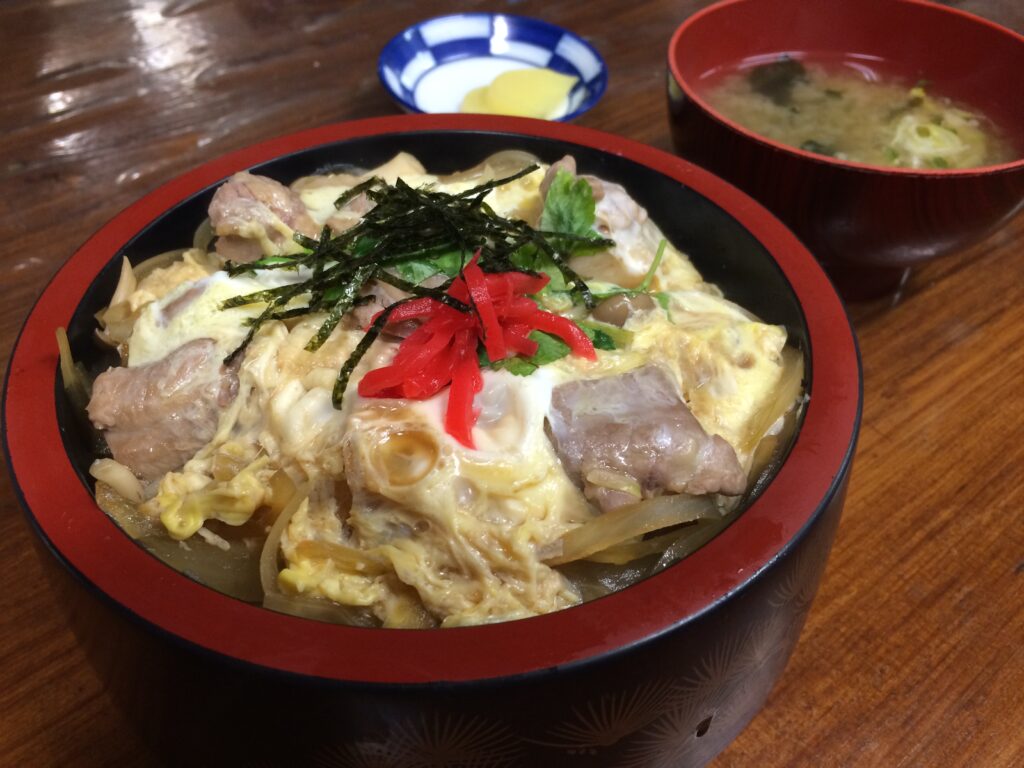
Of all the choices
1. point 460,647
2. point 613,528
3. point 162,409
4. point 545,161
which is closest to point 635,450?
point 613,528

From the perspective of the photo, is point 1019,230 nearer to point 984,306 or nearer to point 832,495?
point 984,306

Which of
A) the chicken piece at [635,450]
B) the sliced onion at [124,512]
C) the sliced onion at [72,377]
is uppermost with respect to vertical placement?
the sliced onion at [72,377]

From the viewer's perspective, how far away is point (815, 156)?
205cm

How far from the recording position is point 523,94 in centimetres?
296

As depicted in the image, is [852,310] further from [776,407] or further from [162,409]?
[162,409]

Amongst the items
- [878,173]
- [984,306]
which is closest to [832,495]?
[878,173]

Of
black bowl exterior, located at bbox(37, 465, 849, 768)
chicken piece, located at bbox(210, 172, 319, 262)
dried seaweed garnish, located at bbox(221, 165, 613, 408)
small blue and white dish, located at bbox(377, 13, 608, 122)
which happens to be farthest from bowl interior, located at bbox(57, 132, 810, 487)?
small blue and white dish, located at bbox(377, 13, 608, 122)

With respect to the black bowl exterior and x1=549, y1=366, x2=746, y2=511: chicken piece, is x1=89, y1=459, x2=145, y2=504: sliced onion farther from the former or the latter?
x1=549, y1=366, x2=746, y2=511: chicken piece

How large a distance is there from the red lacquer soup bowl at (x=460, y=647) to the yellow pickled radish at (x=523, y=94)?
66.8 inches

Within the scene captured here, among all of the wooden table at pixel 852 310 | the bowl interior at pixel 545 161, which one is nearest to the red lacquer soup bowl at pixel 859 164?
the wooden table at pixel 852 310

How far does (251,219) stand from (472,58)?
192 cm

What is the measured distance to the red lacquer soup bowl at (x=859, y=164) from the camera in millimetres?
2031

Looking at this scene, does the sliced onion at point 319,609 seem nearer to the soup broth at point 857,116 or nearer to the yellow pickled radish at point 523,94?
the soup broth at point 857,116

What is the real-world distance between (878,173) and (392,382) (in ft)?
4.40
